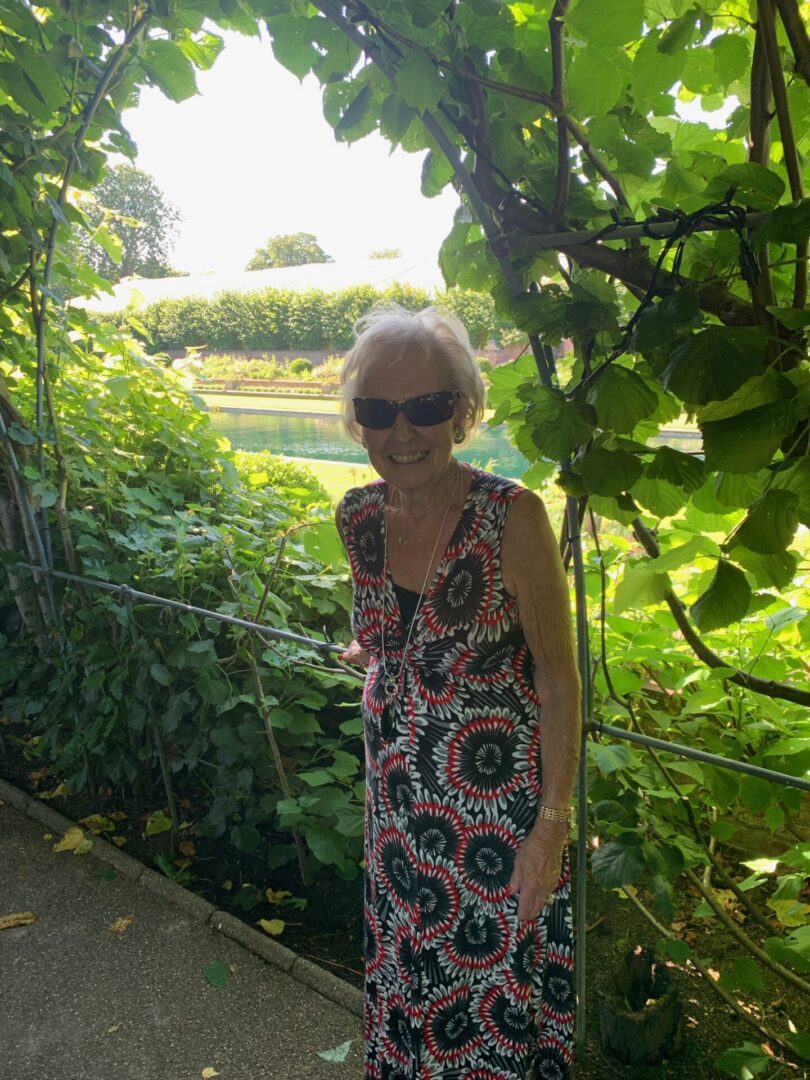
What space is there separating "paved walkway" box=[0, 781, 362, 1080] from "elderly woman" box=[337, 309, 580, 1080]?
55 cm

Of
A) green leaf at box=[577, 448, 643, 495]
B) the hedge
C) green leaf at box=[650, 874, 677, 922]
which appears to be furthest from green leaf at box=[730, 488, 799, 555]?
the hedge

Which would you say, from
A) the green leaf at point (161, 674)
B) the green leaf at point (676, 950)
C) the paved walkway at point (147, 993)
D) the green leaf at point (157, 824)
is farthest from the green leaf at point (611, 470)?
the green leaf at point (157, 824)

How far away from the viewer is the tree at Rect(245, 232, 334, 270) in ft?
125

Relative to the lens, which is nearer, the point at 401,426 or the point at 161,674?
the point at 401,426

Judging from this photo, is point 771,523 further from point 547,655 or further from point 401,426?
point 401,426

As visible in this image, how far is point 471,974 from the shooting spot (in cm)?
165

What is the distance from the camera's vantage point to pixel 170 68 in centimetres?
246

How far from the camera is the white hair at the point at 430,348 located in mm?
1602

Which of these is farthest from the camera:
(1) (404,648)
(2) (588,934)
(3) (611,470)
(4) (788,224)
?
(2) (588,934)

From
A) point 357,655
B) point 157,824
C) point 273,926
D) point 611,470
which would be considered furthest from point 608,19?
point 157,824

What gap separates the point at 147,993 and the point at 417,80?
2.53 metres

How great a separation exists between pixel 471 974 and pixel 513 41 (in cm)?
181

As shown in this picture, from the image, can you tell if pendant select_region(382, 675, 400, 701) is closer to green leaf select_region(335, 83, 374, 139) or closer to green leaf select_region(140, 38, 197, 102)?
green leaf select_region(335, 83, 374, 139)

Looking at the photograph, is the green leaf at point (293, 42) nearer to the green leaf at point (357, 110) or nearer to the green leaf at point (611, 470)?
the green leaf at point (357, 110)
